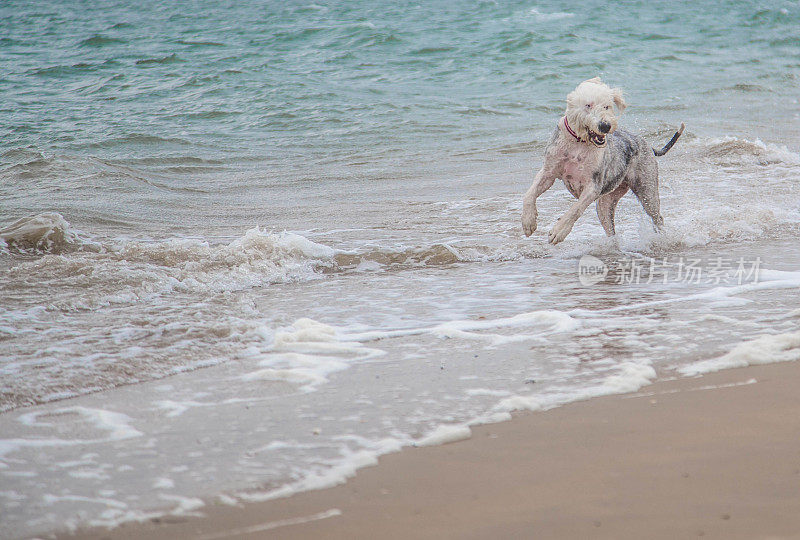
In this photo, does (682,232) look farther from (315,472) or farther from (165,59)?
(165,59)

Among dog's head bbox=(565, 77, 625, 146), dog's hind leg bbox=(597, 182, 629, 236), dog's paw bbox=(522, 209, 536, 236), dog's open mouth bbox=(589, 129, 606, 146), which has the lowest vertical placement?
dog's hind leg bbox=(597, 182, 629, 236)

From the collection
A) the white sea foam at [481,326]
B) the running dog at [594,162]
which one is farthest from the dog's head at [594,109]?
the white sea foam at [481,326]

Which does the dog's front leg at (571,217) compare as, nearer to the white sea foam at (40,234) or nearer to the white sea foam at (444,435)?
the white sea foam at (444,435)

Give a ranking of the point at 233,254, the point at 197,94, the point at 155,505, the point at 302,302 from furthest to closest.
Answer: the point at 197,94 → the point at 233,254 → the point at 302,302 → the point at 155,505

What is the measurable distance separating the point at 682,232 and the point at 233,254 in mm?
3631

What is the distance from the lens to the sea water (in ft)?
9.59

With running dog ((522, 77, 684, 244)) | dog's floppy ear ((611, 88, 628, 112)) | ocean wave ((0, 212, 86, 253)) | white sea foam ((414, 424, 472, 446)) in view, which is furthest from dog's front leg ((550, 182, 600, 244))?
ocean wave ((0, 212, 86, 253))

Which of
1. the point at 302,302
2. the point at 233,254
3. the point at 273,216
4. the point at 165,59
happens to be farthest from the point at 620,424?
the point at 165,59

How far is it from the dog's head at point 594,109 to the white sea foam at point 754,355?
7.44ft

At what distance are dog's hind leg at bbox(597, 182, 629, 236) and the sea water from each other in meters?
0.24

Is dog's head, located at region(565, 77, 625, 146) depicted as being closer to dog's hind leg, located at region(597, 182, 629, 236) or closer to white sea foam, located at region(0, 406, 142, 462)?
dog's hind leg, located at region(597, 182, 629, 236)

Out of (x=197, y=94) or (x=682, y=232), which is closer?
(x=682, y=232)

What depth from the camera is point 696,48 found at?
24375 mm

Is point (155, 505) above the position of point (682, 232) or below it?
above
